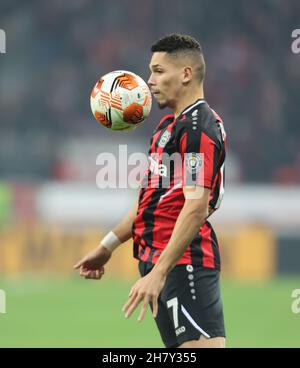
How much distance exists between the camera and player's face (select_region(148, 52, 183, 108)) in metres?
4.83

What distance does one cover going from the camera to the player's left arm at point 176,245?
4398mm

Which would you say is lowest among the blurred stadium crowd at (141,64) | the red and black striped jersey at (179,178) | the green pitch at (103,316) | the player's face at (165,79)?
the green pitch at (103,316)

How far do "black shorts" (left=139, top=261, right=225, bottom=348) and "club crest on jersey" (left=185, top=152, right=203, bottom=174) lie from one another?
0.52 metres

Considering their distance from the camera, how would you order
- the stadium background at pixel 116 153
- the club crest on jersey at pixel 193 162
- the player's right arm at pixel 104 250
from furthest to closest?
the stadium background at pixel 116 153 < the player's right arm at pixel 104 250 < the club crest on jersey at pixel 193 162

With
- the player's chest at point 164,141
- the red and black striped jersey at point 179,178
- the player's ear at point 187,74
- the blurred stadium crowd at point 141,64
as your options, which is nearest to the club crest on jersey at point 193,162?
the red and black striped jersey at point 179,178

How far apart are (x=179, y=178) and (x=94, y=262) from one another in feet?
2.68

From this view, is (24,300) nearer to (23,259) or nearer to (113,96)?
(23,259)

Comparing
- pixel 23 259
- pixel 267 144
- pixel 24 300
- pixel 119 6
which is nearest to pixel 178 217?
pixel 24 300

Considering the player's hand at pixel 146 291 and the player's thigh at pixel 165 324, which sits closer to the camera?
the player's hand at pixel 146 291

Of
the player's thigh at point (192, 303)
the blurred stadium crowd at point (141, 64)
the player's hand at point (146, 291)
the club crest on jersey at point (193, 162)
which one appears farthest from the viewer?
the blurred stadium crowd at point (141, 64)

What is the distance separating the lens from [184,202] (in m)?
4.81

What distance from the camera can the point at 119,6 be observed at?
20062 mm

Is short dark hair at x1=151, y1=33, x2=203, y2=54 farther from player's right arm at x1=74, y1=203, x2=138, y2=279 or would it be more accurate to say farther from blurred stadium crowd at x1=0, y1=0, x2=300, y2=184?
blurred stadium crowd at x1=0, y1=0, x2=300, y2=184

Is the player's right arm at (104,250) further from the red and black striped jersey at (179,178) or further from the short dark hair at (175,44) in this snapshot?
the short dark hair at (175,44)
